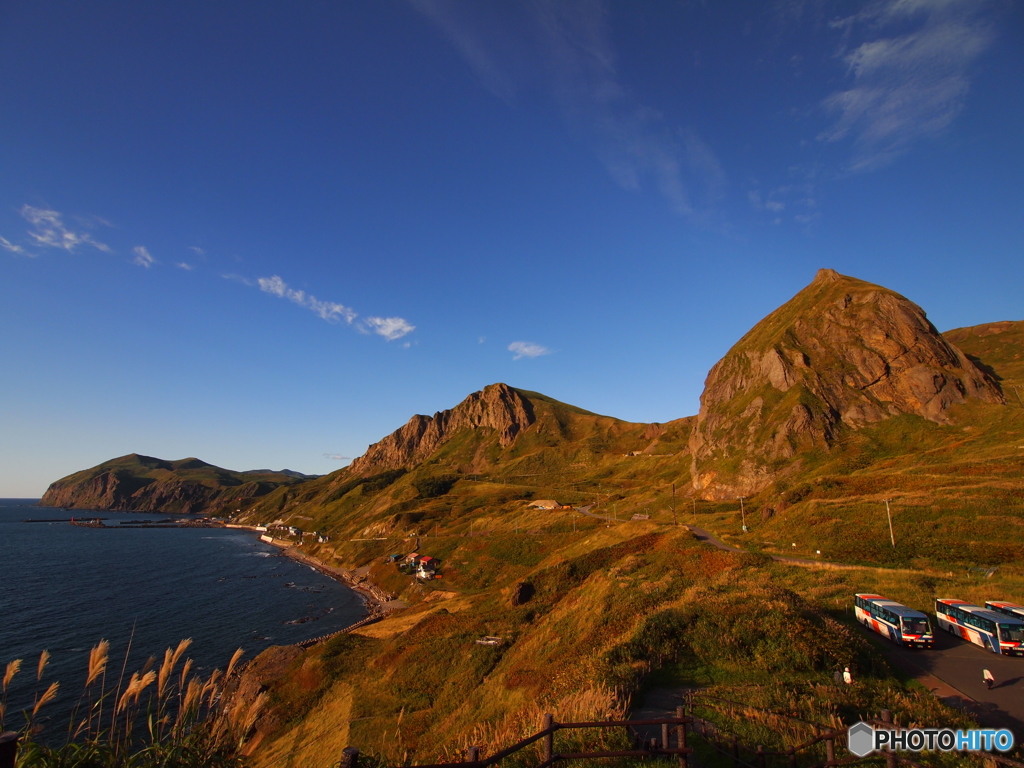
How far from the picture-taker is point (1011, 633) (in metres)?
22.7

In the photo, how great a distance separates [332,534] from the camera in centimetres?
18188

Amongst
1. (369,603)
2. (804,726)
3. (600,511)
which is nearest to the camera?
(804,726)

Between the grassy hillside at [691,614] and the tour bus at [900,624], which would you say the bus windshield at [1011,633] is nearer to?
the tour bus at [900,624]

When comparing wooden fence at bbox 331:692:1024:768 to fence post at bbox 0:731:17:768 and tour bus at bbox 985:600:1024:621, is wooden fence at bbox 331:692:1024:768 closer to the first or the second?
fence post at bbox 0:731:17:768

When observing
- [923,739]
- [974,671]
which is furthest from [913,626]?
[923,739]

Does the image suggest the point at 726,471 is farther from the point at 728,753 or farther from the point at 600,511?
the point at 728,753

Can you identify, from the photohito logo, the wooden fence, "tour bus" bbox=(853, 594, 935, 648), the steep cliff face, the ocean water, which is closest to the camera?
the wooden fence

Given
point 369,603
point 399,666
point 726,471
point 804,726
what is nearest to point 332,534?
point 369,603

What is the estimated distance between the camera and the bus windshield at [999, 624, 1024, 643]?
22.6 metres

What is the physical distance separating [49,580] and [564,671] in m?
130

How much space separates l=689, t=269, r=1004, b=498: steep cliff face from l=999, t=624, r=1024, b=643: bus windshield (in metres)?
84.4

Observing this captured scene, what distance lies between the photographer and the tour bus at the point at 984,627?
22.7m

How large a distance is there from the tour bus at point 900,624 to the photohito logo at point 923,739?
1215 cm

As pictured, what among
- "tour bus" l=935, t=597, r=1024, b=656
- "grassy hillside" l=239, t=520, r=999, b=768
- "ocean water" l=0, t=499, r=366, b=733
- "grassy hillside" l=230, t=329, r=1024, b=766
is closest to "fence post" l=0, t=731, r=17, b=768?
"grassy hillside" l=239, t=520, r=999, b=768
